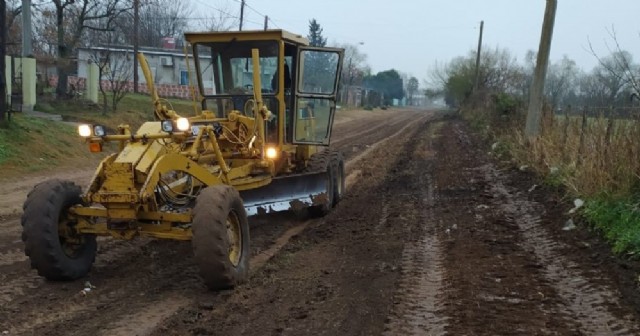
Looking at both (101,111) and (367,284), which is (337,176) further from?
(101,111)

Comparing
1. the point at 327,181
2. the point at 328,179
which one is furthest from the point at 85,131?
the point at 328,179

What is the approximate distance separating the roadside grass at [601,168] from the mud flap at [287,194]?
11.9 ft

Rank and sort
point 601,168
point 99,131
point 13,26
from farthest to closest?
point 13,26 < point 601,168 < point 99,131

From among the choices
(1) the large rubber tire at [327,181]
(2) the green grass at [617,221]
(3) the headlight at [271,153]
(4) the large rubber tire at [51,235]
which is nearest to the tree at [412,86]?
(1) the large rubber tire at [327,181]

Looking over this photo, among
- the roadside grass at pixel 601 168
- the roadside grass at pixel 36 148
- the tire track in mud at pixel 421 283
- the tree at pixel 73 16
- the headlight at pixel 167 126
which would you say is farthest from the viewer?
the tree at pixel 73 16

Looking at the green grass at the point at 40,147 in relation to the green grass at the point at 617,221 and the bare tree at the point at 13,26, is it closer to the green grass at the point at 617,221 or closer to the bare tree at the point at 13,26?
the green grass at the point at 617,221

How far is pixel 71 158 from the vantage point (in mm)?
15344

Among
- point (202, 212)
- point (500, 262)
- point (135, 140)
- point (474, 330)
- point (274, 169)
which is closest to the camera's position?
point (474, 330)

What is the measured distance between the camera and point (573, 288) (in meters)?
5.91

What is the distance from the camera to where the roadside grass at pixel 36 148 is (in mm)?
13492

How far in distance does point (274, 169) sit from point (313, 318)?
12.9ft

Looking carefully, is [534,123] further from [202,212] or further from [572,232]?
[202,212]

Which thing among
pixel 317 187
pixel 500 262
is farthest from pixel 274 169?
pixel 500 262

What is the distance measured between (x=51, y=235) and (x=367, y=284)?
293 cm
